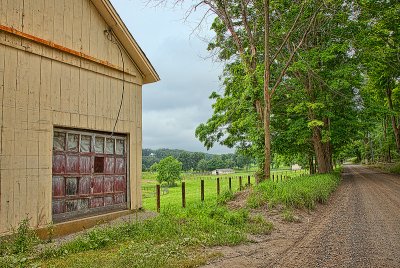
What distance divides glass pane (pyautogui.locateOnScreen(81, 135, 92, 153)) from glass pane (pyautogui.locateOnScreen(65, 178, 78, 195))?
88 centimetres

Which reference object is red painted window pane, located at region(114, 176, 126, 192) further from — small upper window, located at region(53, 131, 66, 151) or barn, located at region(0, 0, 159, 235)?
small upper window, located at region(53, 131, 66, 151)

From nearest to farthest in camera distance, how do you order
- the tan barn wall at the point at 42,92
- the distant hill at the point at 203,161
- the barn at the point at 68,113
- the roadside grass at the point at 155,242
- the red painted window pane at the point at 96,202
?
the roadside grass at the point at 155,242, the tan barn wall at the point at 42,92, the barn at the point at 68,113, the red painted window pane at the point at 96,202, the distant hill at the point at 203,161

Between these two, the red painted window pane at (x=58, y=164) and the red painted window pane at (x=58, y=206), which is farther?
the red painted window pane at (x=58, y=164)

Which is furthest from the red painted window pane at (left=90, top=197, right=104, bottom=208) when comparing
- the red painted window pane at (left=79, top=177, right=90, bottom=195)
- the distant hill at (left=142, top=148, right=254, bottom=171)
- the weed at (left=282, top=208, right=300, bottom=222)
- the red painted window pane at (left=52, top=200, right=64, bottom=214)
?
the distant hill at (left=142, top=148, right=254, bottom=171)

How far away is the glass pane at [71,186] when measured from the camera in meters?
8.73

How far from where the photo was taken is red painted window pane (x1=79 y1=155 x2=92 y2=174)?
9.15m

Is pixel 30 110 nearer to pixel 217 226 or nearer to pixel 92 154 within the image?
pixel 92 154

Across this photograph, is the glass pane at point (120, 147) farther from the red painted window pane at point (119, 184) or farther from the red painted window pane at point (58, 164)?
the red painted window pane at point (58, 164)

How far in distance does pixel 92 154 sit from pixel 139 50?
3.76m

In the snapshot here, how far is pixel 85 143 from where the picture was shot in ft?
30.8

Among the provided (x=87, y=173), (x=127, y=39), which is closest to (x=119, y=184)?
(x=87, y=173)

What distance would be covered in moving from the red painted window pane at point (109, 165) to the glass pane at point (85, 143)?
781 millimetres

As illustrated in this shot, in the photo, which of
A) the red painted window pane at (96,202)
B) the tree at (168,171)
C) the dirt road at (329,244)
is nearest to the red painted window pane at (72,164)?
the red painted window pane at (96,202)

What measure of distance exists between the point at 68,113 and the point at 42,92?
0.87 meters
